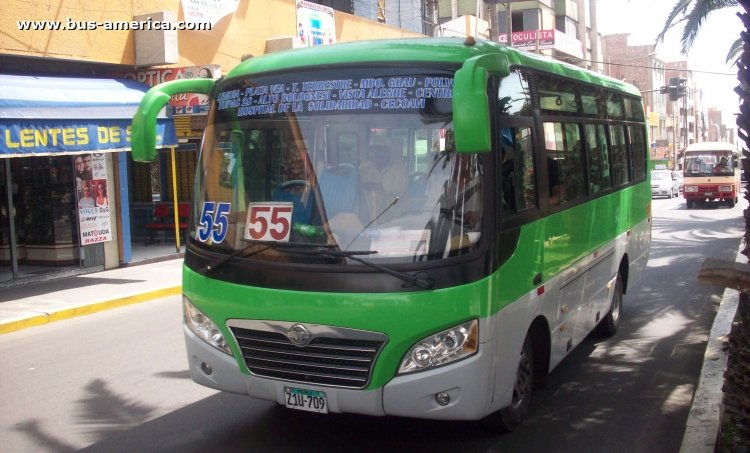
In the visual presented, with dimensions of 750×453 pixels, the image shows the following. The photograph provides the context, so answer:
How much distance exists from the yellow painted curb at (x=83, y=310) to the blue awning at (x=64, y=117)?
7.64 ft

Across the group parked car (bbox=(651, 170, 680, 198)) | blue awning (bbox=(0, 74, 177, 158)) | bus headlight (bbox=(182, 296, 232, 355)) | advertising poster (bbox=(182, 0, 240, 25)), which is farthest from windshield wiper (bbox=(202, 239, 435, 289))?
parked car (bbox=(651, 170, 680, 198))

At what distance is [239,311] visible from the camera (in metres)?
4.75

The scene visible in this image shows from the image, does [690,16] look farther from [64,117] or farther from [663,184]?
[663,184]

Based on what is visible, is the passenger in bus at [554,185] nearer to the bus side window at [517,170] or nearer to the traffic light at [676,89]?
the bus side window at [517,170]

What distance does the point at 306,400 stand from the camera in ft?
15.1

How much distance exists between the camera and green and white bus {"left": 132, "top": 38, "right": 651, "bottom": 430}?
442 centimetres

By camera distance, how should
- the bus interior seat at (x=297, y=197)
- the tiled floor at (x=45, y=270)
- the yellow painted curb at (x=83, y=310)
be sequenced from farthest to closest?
the tiled floor at (x=45, y=270) → the yellow painted curb at (x=83, y=310) → the bus interior seat at (x=297, y=197)

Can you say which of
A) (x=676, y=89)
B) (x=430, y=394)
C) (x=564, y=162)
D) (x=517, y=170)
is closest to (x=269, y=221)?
(x=430, y=394)

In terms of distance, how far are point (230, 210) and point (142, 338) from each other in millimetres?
4697

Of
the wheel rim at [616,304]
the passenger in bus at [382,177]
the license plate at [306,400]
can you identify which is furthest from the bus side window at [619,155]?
the license plate at [306,400]

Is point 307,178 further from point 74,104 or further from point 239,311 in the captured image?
point 74,104

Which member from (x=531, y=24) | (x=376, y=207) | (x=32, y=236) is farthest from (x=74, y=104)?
(x=531, y=24)

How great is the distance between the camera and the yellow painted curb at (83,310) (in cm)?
993

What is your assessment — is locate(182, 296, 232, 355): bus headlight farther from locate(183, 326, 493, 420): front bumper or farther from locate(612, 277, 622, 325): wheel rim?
locate(612, 277, 622, 325): wheel rim
